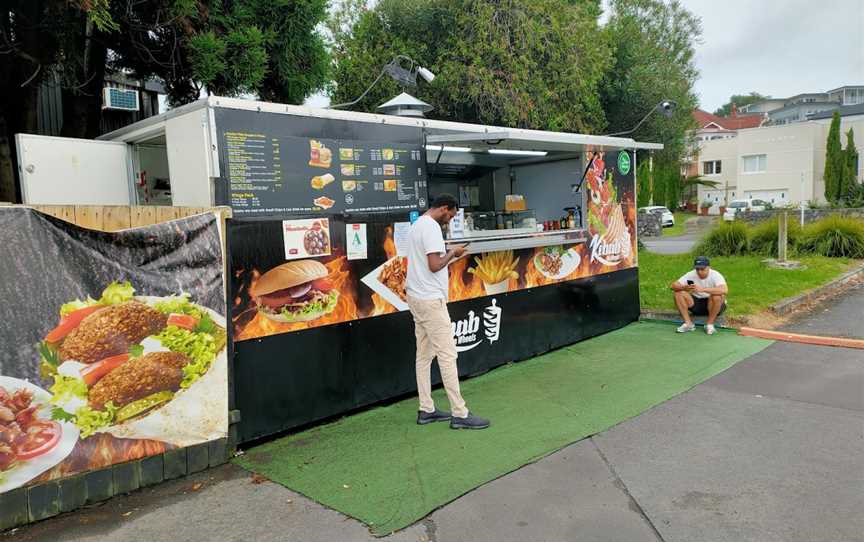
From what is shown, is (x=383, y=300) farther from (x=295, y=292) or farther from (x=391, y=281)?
(x=295, y=292)

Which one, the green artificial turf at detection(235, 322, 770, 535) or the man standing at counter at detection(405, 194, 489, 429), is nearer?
the green artificial turf at detection(235, 322, 770, 535)

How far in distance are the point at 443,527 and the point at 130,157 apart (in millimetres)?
4081

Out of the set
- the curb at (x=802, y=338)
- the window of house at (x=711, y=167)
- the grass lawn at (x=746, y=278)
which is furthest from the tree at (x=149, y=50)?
the window of house at (x=711, y=167)

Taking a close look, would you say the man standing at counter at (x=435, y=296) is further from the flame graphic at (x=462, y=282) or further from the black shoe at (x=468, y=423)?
the flame graphic at (x=462, y=282)

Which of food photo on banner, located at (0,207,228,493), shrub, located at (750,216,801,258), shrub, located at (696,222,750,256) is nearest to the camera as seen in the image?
food photo on banner, located at (0,207,228,493)

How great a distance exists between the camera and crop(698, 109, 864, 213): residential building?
35344 millimetres

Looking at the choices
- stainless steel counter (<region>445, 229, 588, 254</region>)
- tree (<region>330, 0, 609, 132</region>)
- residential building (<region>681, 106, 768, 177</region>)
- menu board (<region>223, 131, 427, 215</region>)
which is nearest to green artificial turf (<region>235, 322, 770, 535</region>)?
stainless steel counter (<region>445, 229, 588, 254</region>)

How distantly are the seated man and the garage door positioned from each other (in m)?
34.1

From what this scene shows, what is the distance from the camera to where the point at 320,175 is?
4820 millimetres

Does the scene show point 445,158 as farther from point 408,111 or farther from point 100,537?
point 100,537

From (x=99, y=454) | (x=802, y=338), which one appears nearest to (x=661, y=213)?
(x=802, y=338)

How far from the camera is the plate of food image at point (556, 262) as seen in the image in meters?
7.02

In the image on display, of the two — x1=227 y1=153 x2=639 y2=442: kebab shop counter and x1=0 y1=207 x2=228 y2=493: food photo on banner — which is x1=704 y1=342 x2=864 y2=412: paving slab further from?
x1=0 y1=207 x2=228 y2=493: food photo on banner

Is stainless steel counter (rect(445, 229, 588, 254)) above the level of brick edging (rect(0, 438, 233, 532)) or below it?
above
